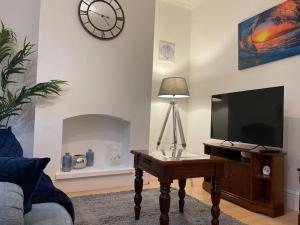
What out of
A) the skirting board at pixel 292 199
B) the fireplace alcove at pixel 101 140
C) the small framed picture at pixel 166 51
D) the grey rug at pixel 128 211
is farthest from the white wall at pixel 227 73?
the fireplace alcove at pixel 101 140

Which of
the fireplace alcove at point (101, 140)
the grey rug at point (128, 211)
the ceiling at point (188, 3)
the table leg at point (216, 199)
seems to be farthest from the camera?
the ceiling at point (188, 3)

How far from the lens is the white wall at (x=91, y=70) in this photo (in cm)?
300

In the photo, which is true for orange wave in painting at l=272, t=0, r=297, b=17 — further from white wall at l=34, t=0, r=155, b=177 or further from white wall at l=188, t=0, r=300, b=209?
white wall at l=34, t=0, r=155, b=177

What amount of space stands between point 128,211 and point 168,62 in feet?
8.75

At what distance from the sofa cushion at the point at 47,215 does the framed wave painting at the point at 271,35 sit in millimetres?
2756

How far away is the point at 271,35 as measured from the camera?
2.98 m

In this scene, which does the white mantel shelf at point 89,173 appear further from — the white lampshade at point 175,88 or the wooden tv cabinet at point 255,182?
the wooden tv cabinet at point 255,182

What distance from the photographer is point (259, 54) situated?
315cm

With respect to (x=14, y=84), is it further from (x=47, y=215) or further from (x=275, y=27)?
(x=275, y=27)

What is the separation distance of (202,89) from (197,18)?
4.24ft

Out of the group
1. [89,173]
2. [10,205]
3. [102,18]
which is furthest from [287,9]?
[10,205]

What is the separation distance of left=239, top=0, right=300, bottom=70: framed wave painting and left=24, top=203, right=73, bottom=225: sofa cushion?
2.76 meters

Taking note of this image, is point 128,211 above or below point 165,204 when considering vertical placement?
below

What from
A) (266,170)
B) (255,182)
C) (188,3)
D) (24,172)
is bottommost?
(255,182)
